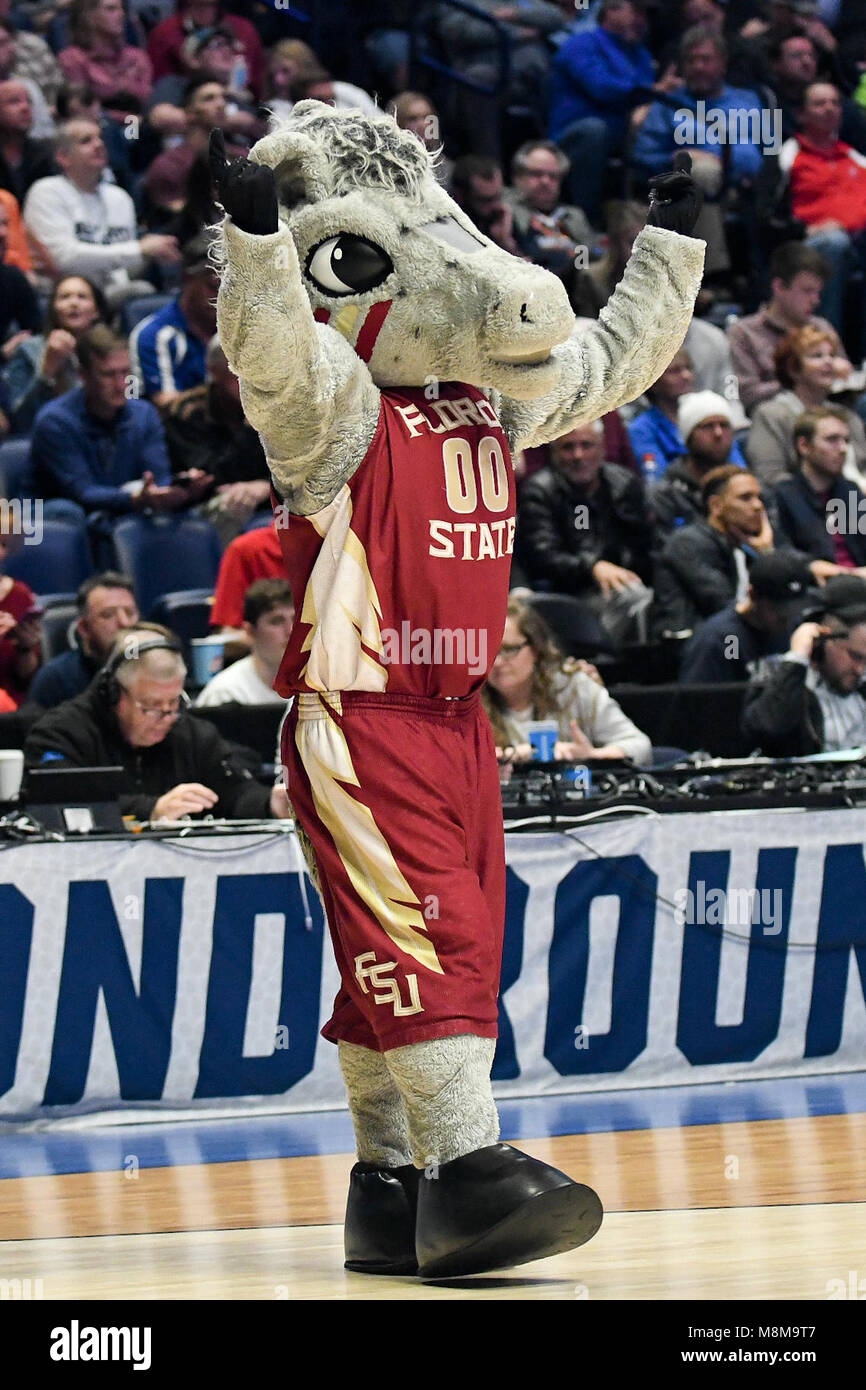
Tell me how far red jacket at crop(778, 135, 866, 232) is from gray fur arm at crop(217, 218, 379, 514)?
851 cm

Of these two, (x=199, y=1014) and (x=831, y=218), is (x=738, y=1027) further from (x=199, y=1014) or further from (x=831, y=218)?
(x=831, y=218)

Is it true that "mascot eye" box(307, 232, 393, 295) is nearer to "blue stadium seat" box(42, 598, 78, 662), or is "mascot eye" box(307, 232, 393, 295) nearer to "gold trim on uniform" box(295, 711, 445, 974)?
"gold trim on uniform" box(295, 711, 445, 974)

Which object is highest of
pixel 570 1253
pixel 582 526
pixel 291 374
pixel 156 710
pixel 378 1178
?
pixel 291 374

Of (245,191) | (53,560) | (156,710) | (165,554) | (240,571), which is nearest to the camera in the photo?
(245,191)

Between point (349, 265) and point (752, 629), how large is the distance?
4497 mm

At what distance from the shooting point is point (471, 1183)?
3.59 metres

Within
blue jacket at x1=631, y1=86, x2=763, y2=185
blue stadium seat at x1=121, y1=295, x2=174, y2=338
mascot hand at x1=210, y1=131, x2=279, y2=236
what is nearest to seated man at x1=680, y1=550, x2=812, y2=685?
blue stadium seat at x1=121, y1=295, x2=174, y2=338

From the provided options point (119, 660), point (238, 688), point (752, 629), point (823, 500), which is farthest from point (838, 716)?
point (119, 660)

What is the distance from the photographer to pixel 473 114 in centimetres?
1143

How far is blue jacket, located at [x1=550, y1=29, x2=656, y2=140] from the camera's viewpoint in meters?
11.8

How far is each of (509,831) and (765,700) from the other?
4.81 ft

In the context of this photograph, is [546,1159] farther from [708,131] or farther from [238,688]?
[708,131]

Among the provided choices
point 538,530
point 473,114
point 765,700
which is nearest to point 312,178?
point 765,700

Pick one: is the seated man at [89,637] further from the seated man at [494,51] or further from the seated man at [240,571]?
the seated man at [494,51]
